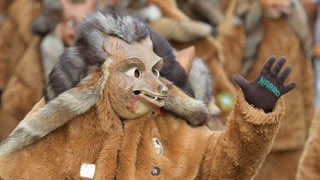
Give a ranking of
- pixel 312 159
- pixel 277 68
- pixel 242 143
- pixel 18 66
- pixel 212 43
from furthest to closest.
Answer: pixel 18 66
pixel 212 43
pixel 312 159
pixel 242 143
pixel 277 68

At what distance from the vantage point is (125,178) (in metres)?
3.43

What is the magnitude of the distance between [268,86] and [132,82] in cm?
57

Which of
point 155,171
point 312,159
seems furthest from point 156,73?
point 312,159

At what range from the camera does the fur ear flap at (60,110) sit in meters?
3.43

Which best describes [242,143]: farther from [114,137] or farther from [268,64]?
[114,137]

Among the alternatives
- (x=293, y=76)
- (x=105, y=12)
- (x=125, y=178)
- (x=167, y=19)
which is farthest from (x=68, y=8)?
(x=125, y=178)

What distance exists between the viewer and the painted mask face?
3.47 meters

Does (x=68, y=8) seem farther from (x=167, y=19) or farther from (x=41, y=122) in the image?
(x=41, y=122)

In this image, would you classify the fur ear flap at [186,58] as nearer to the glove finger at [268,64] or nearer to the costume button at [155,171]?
the costume button at [155,171]

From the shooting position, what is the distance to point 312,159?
4281 millimetres

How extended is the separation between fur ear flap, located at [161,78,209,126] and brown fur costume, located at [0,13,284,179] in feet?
0.28

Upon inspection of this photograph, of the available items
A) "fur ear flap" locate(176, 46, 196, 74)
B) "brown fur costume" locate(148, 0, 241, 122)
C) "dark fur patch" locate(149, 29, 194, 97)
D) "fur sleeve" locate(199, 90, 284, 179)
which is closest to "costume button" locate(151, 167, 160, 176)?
"fur sleeve" locate(199, 90, 284, 179)

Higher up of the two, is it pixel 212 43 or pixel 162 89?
pixel 162 89

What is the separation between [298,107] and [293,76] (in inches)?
9.4
